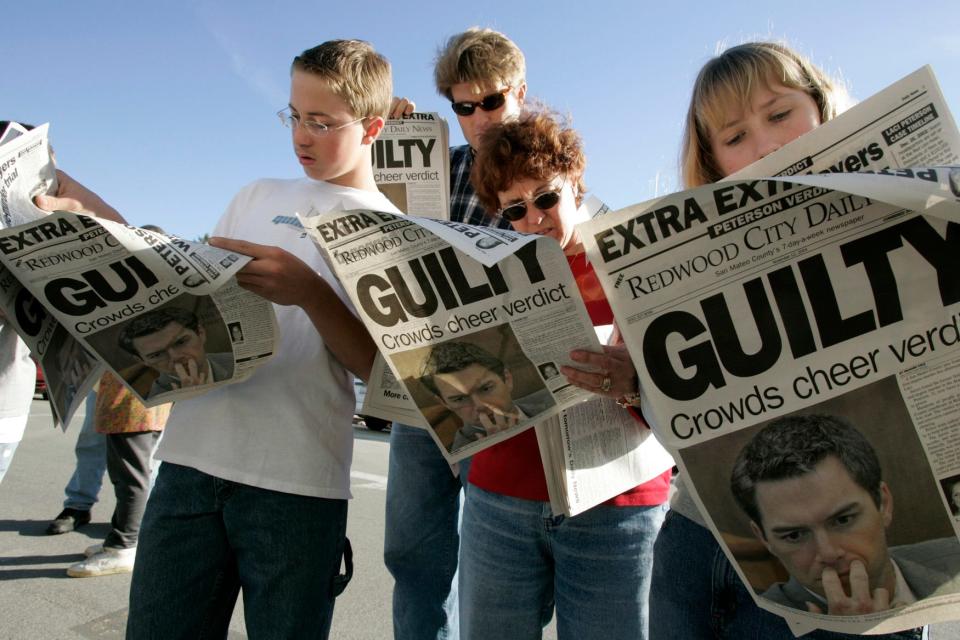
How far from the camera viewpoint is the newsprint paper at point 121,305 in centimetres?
98

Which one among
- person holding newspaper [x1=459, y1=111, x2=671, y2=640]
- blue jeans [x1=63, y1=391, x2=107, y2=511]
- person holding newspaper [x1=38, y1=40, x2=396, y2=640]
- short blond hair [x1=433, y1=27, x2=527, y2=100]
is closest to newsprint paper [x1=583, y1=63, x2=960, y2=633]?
person holding newspaper [x1=459, y1=111, x2=671, y2=640]

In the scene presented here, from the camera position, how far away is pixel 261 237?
4.04 ft

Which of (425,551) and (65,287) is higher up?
(65,287)

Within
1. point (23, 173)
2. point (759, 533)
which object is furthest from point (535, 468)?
point (23, 173)

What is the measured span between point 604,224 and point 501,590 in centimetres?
74

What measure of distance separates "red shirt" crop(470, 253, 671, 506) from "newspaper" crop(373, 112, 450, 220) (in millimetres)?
678

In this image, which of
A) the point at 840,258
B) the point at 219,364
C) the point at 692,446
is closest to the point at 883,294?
the point at 840,258

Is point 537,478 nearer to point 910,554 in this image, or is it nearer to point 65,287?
point 910,554

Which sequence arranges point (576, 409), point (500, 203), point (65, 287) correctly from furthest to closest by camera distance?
point (500, 203) < point (576, 409) < point (65, 287)

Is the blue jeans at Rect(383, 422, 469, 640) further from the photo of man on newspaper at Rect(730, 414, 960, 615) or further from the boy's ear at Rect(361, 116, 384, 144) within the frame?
the photo of man on newspaper at Rect(730, 414, 960, 615)

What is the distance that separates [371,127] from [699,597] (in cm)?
104

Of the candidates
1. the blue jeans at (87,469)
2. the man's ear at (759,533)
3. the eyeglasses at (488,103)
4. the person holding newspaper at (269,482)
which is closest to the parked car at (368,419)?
Answer: the person holding newspaper at (269,482)

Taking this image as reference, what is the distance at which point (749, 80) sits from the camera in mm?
977

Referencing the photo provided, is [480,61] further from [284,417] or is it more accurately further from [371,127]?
[284,417]
